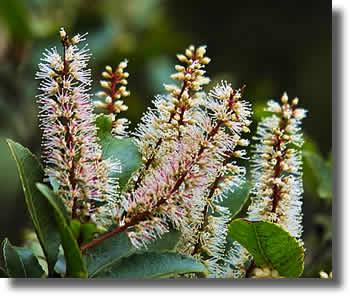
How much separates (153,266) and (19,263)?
20cm

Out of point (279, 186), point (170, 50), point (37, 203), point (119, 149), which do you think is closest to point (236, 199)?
point (279, 186)

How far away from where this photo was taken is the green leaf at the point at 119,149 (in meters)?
0.80

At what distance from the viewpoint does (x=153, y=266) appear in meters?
0.78

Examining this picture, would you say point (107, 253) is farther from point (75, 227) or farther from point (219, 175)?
point (219, 175)

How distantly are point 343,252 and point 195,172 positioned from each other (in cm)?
44

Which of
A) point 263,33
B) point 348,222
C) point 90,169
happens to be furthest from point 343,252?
point 263,33

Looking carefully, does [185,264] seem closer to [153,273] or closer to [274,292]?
[153,273]

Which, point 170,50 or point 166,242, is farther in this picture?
point 170,50

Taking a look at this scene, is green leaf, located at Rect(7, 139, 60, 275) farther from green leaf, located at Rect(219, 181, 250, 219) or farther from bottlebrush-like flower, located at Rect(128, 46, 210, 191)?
green leaf, located at Rect(219, 181, 250, 219)

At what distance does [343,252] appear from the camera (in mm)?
1040

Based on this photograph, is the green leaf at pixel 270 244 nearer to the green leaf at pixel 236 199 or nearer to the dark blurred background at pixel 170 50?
the green leaf at pixel 236 199

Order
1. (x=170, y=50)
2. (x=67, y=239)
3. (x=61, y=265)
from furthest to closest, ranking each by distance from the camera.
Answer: (x=170, y=50)
(x=61, y=265)
(x=67, y=239)

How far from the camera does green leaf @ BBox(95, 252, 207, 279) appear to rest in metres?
0.76

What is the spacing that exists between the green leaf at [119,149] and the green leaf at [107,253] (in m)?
0.08
